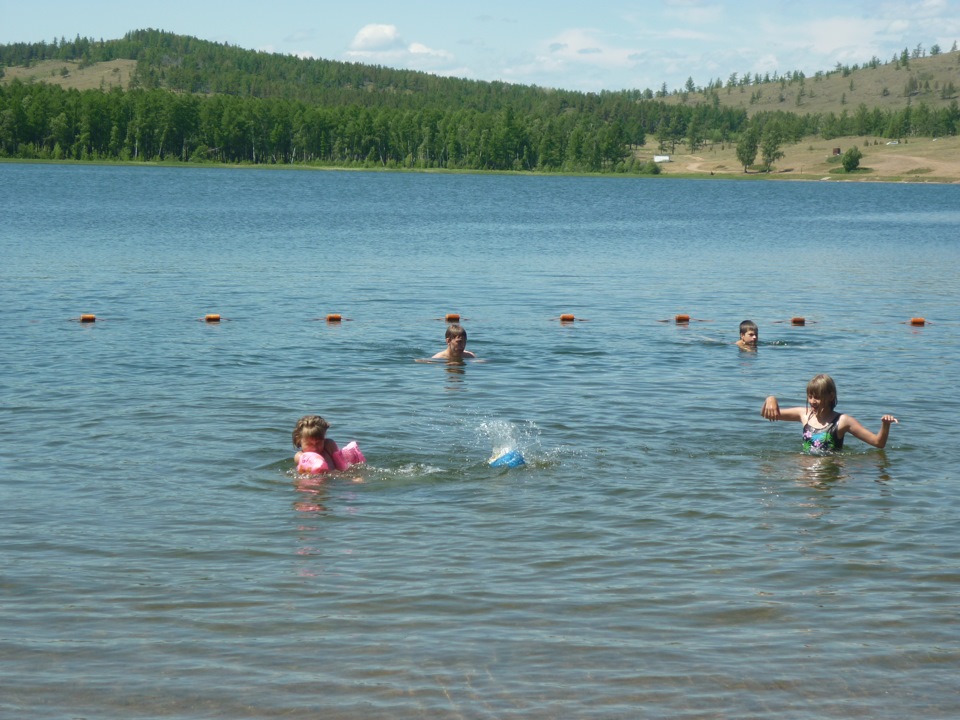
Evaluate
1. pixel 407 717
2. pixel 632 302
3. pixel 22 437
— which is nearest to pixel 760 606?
pixel 407 717

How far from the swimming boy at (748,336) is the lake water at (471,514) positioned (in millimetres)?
568

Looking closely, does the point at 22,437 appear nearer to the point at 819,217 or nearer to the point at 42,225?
the point at 42,225

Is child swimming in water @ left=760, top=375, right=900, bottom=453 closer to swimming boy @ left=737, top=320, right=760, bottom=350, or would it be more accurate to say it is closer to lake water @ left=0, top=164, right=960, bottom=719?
lake water @ left=0, top=164, right=960, bottom=719

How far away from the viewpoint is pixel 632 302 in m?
33.5

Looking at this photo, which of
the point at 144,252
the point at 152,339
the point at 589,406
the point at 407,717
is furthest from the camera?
the point at 144,252

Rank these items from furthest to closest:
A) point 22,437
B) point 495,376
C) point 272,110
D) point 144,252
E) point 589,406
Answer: point 272,110, point 144,252, point 495,376, point 589,406, point 22,437

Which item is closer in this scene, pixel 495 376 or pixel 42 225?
pixel 495 376

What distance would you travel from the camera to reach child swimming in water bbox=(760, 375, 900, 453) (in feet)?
49.5

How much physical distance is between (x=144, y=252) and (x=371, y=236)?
48.6 ft

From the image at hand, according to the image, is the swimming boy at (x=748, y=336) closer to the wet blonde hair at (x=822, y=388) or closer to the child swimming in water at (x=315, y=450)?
the wet blonde hair at (x=822, y=388)

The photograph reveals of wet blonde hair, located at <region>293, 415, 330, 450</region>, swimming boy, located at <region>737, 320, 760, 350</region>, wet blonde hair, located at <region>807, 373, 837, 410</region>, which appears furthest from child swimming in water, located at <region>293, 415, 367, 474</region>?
swimming boy, located at <region>737, 320, 760, 350</region>

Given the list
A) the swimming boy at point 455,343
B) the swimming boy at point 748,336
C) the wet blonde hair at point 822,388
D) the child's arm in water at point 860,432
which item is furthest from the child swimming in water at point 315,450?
the swimming boy at point 748,336

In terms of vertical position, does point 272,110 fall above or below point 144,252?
above

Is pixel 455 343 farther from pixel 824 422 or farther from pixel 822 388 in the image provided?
pixel 822 388
